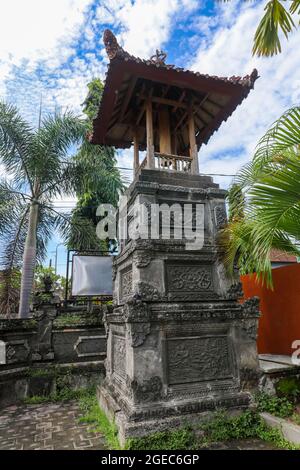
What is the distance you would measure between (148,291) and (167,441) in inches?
78.0

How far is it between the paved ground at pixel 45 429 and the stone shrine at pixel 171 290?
0.54 meters

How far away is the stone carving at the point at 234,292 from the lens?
4.82m

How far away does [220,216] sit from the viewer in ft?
17.4

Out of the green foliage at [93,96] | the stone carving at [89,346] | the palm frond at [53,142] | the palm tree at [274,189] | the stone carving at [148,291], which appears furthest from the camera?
the green foliage at [93,96]

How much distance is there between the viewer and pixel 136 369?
4039mm

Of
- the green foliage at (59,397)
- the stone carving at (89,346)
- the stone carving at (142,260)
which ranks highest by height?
the stone carving at (142,260)

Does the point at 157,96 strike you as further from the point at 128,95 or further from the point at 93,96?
the point at 93,96

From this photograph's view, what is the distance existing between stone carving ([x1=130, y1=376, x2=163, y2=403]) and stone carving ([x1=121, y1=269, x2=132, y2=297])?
5.10 ft

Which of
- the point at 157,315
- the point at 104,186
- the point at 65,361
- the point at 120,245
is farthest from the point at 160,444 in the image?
the point at 104,186

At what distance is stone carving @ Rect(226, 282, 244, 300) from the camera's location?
4.82 m

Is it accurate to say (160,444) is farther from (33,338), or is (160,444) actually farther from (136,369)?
(33,338)

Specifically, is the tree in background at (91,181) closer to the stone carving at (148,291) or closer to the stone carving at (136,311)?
the stone carving at (148,291)

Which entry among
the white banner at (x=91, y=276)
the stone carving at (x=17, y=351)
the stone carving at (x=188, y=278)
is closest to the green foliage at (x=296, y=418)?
the stone carving at (x=188, y=278)

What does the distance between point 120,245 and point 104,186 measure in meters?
4.73
